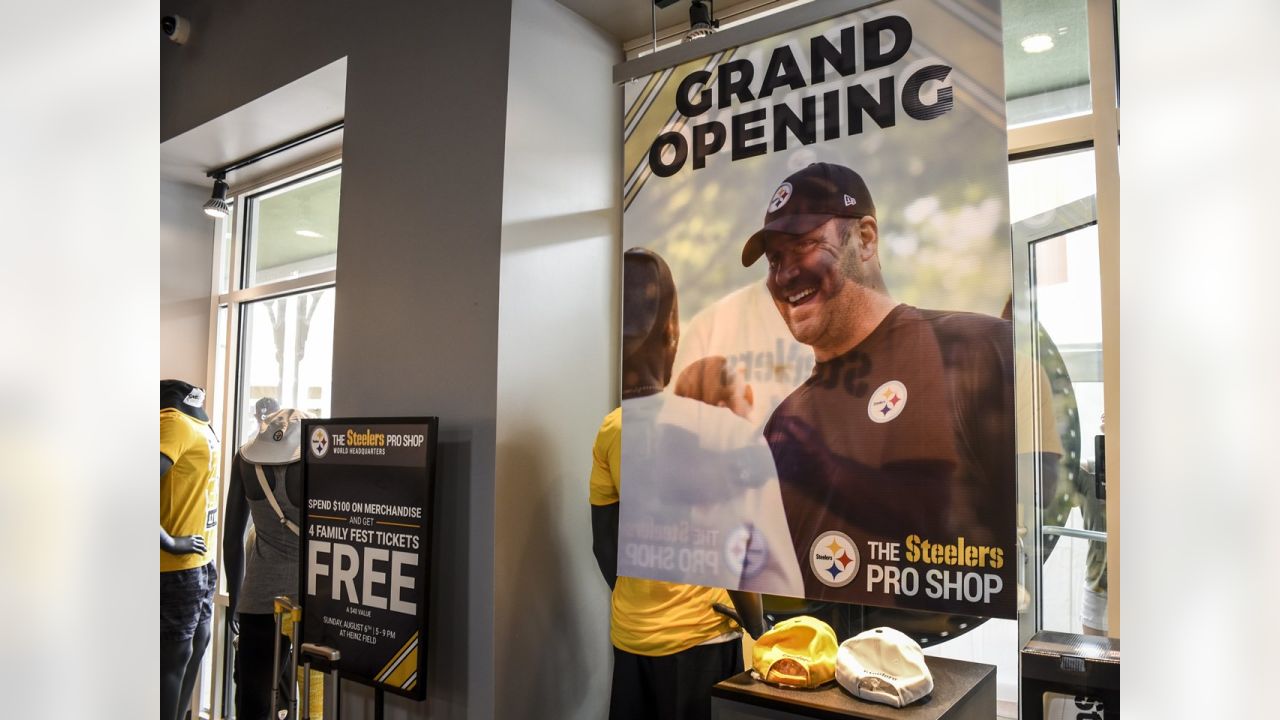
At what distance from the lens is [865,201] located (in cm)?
163

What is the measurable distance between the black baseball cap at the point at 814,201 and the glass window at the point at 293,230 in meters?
3.11

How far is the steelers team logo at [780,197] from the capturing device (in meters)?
1.71

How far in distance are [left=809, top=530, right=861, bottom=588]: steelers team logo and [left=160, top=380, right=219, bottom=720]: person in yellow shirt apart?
2.76m

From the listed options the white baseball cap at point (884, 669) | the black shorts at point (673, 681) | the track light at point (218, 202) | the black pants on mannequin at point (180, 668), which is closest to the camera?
the white baseball cap at point (884, 669)

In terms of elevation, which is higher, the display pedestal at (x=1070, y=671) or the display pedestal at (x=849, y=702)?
the display pedestal at (x=1070, y=671)

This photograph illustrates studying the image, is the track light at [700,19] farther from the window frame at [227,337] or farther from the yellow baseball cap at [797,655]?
the window frame at [227,337]

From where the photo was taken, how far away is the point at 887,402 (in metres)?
1.55

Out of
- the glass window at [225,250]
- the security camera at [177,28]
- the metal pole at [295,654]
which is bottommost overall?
the metal pole at [295,654]

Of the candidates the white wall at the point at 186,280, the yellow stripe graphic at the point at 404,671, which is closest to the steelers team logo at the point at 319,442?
the yellow stripe graphic at the point at 404,671

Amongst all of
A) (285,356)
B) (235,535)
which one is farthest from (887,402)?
(285,356)

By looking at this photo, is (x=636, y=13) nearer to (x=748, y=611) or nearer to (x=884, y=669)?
(x=748, y=611)

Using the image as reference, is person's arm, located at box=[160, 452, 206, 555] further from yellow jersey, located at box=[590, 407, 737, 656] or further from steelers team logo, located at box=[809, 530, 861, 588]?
steelers team logo, located at box=[809, 530, 861, 588]

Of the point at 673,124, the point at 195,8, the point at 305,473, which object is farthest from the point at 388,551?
the point at 195,8
